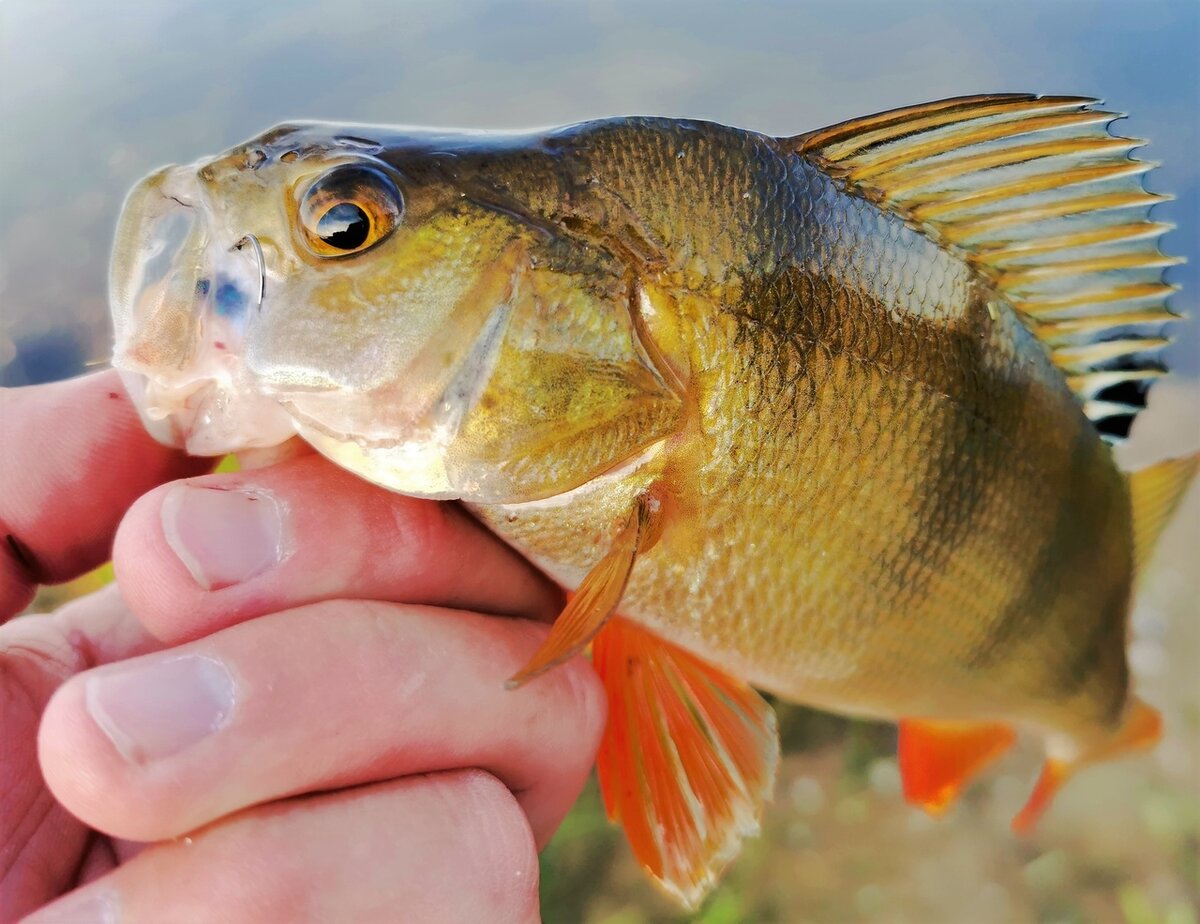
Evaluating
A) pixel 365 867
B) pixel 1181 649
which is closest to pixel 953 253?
pixel 365 867

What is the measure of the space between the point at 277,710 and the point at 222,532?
162mm

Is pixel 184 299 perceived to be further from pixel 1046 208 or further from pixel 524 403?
pixel 1046 208

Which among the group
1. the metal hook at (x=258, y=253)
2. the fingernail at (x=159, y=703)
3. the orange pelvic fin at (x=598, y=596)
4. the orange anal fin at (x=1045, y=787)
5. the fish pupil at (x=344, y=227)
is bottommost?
the orange anal fin at (x=1045, y=787)

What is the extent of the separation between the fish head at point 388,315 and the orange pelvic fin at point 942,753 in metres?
0.91

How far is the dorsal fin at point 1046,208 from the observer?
3.03ft

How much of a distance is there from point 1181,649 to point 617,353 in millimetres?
3442

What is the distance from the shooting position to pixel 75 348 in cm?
354

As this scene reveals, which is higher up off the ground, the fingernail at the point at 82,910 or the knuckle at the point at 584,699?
the knuckle at the point at 584,699

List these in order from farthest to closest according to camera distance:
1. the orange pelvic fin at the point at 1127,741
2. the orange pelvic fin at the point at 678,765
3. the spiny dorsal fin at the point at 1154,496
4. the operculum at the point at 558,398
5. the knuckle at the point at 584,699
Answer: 1. the orange pelvic fin at the point at 1127,741
2. the spiny dorsal fin at the point at 1154,496
3. the orange pelvic fin at the point at 678,765
4. the knuckle at the point at 584,699
5. the operculum at the point at 558,398

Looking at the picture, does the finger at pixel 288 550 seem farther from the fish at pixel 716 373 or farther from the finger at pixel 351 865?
the finger at pixel 351 865

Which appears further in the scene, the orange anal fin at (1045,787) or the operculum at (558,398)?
the orange anal fin at (1045,787)

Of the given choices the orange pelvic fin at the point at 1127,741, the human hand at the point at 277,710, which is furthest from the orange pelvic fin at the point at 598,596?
the orange pelvic fin at the point at 1127,741

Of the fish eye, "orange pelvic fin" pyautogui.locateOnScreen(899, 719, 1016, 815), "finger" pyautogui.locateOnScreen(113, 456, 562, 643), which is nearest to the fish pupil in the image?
the fish eye

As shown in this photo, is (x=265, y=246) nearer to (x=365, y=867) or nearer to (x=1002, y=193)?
(x=365, y=867)
